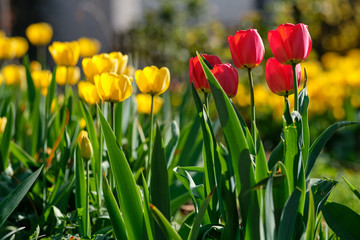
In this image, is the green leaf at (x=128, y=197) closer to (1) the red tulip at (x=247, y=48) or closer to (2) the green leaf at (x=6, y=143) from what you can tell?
(1) the red tulip at (x=247, y=48)

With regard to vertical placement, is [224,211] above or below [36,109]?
below

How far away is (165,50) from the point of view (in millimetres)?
8109

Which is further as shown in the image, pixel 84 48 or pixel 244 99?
pixel 244 99

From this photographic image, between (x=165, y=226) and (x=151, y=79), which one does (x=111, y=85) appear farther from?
→ (x=165, y=226)

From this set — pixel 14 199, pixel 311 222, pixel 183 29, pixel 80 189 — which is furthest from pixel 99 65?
pixel 183 29

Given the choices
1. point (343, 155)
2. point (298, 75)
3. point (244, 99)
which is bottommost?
point (343, 155)

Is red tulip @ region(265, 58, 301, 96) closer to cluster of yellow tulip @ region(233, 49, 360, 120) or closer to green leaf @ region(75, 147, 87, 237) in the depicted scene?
green leaf @ region(75, 147, 87, 237)

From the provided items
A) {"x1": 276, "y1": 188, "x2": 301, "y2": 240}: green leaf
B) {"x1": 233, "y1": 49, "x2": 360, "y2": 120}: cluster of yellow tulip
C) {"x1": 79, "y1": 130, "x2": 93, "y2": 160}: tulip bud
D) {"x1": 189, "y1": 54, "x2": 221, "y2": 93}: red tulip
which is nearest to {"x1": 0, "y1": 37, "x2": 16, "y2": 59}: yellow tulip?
{"x1": 79, "y1": 130, "x2": 93, "y2": 160}: tulip bud

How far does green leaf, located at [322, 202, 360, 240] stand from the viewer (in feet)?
4.42

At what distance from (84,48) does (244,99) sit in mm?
2357

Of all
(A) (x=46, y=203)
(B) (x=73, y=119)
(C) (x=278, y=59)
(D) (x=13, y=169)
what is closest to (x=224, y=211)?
(C) (x=278, y=59)

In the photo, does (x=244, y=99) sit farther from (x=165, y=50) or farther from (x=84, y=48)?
(x=165, y=50)

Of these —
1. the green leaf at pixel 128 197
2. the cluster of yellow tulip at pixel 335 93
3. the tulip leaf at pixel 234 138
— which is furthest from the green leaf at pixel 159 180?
the cluster of yellow tulip at pixel 335 93

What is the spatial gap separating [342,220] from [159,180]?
526 mm
